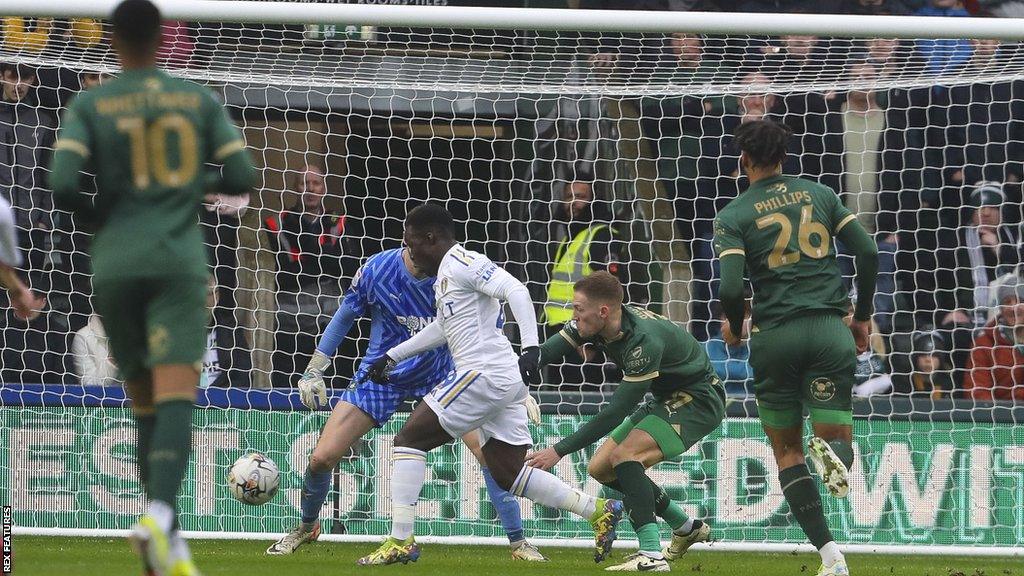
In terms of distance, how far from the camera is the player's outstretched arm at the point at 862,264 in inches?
260

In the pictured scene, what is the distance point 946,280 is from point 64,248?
21.3 ft

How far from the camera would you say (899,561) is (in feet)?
29.0

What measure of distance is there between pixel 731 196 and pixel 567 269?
4.57ft

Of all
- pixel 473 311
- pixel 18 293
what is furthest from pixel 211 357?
pixel 18 293

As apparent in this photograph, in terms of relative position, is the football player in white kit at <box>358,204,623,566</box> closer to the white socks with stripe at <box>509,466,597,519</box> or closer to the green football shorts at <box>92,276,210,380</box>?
the white socks with stripe at <box>509,466,597,519</box>

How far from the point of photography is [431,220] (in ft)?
24.7

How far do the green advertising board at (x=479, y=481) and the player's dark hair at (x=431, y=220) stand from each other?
2.49 metres

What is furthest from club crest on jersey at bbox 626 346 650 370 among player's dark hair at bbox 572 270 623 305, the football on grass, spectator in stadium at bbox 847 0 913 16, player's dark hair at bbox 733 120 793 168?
spectator in stadium at bbox 847 0 913 16

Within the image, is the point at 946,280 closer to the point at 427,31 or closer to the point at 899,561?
the point at 899,561

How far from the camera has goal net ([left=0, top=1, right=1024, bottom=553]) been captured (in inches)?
377

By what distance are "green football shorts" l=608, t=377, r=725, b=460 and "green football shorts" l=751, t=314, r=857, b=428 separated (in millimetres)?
1146

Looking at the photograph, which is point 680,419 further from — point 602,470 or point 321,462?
point 321,462

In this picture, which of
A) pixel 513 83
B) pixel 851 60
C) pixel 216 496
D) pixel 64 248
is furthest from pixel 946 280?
pixel 64 248

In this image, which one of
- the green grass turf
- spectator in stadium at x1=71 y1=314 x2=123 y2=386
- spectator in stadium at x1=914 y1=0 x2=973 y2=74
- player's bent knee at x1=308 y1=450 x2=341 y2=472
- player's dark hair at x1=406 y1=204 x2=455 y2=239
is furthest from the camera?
spectator in stadium at x1=71 y1=314 x2=123 y2=386
